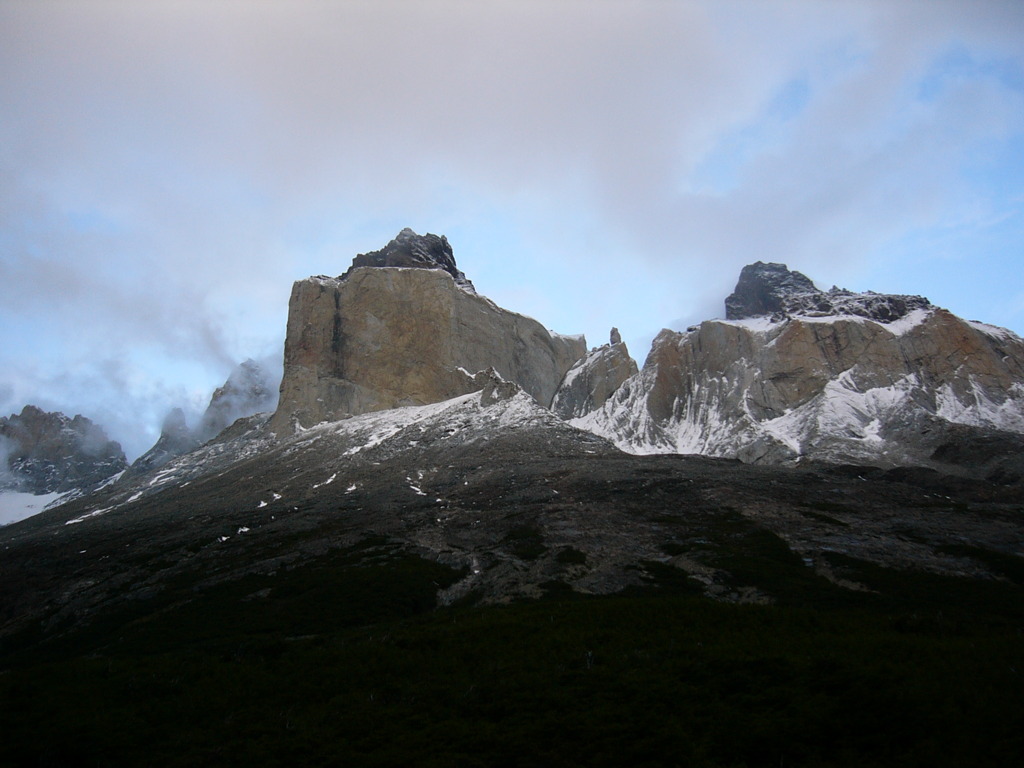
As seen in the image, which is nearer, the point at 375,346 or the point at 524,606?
the point at 524,606

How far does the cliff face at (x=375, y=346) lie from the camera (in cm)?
17912

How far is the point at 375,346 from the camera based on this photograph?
186125 mm

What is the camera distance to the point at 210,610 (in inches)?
1911

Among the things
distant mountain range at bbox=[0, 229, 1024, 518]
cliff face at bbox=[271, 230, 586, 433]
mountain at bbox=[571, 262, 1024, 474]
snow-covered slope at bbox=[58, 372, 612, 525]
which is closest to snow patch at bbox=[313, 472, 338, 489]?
snow-covered slope at bbox=[58, 372, 612, 525]

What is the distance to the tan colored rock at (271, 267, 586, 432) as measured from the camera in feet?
588

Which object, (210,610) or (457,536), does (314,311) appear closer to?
(457,536)

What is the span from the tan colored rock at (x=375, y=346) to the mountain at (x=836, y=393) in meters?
47.6

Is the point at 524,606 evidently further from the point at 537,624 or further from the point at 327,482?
the point at 327,482

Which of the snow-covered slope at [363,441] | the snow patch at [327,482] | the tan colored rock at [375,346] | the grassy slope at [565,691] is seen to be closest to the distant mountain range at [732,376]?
the tan colored rock at [375,346]

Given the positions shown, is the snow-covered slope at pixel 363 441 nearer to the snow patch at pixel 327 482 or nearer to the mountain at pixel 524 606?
the snow patch at pixel 327 482

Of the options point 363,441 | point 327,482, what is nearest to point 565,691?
point 327,482

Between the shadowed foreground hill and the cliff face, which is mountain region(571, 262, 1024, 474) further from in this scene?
the cliff face

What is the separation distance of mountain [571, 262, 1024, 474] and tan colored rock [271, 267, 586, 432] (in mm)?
47574

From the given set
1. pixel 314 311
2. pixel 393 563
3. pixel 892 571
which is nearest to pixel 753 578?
pixel 892 571
